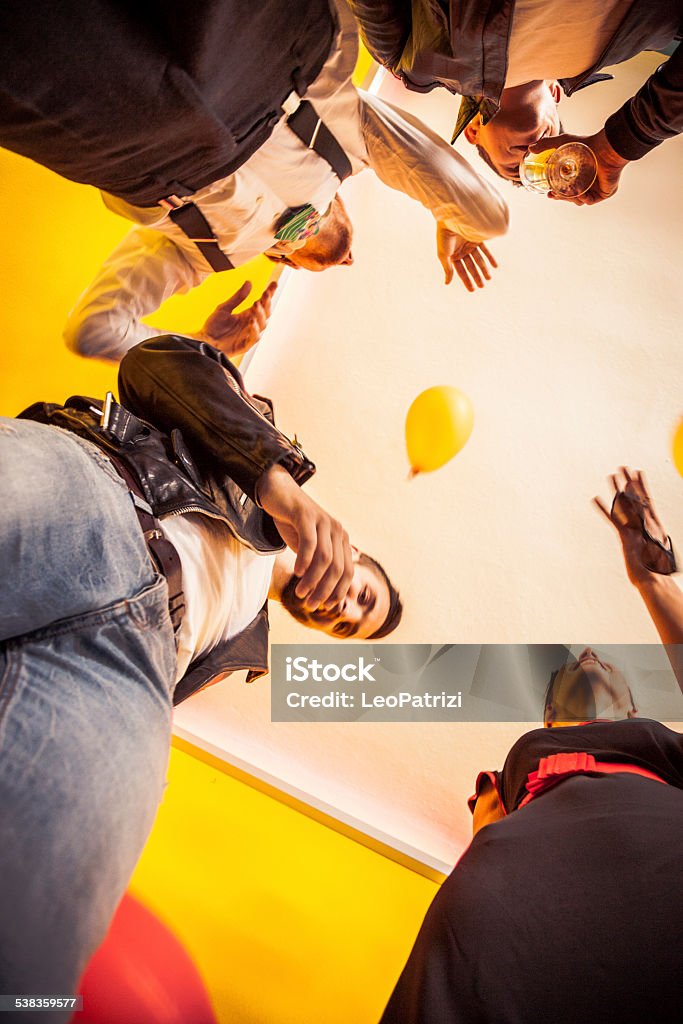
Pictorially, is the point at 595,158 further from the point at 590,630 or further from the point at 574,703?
the point at 574,703

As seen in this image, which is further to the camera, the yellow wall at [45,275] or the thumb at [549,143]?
the yellow wall at [45,275]

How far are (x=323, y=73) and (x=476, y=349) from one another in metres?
0.71

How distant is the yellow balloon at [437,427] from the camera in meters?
1.54

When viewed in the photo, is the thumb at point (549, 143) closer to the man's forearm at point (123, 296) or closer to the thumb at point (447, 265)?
the thumb at point (447, 265)

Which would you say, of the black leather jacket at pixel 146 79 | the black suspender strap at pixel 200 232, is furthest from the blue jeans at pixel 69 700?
the black suspender strap at pixel 200 232

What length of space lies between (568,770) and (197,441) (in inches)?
26.7

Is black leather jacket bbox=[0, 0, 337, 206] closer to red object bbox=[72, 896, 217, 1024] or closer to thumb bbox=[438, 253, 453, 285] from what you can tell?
thumb bbox=[438, 253, 453, 285]

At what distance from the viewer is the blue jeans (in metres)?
0.50

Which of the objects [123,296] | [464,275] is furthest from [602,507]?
[123,296]

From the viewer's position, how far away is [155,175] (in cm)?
88

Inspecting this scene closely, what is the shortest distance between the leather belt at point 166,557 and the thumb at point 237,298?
932 millimetres

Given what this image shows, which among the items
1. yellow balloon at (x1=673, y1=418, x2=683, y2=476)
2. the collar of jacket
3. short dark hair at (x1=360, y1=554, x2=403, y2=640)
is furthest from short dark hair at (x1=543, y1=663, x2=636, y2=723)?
the collar of jacket

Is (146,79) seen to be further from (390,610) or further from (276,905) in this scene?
(276,905)

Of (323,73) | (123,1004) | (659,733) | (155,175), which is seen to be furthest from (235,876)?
(323,73)
